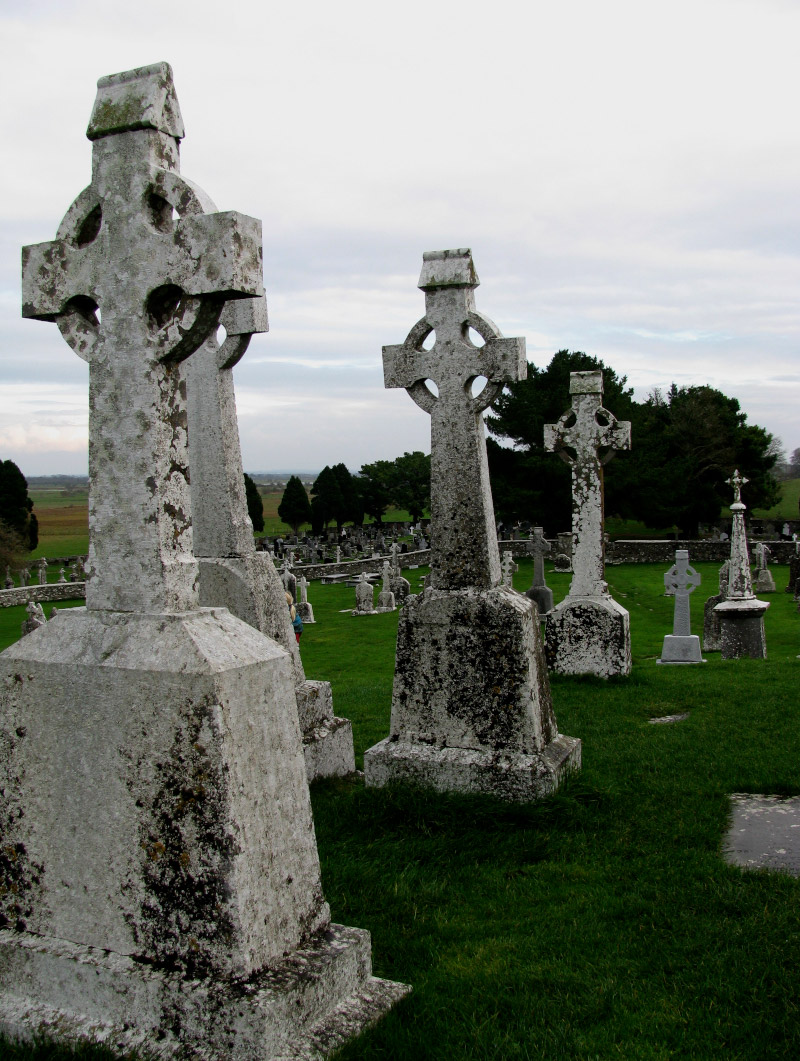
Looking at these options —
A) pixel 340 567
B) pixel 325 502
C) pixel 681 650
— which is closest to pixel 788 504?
pixel 325 502

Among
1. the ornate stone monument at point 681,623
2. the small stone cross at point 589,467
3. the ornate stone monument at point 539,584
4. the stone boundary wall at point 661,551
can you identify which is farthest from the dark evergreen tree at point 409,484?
the small stone cross at point 589,467

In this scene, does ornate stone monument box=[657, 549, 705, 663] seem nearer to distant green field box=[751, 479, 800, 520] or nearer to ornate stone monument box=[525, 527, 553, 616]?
ornate stone monument box=[525, 527, 553, 616]

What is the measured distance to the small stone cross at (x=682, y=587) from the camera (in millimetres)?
13102

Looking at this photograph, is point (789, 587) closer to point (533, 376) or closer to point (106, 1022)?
point (533, 376)

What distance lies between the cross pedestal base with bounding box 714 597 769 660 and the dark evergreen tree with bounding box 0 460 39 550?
33.2m

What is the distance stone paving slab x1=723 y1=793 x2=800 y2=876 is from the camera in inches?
178

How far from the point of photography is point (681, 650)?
1267 cm

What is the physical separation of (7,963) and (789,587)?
25843 millimetres

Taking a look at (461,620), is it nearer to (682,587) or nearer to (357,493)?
(682,587)

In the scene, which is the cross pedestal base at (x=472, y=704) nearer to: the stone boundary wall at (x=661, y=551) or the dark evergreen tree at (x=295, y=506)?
the stone boundary wall at (x=661, y=551)

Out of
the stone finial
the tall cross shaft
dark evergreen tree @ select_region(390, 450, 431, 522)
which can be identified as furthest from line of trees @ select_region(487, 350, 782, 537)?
the stone finial

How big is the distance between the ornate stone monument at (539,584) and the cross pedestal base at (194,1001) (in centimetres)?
1525

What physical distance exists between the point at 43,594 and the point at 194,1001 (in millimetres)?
31093

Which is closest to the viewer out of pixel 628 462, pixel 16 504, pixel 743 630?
pixel 743 630
